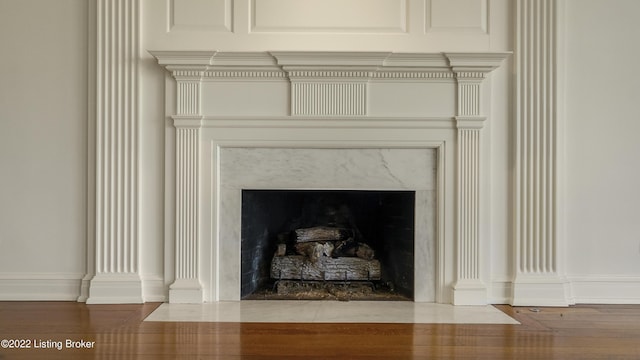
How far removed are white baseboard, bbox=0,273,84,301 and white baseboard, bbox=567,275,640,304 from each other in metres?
3.20

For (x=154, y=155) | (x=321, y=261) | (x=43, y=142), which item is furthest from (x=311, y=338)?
(x=43, y=142)

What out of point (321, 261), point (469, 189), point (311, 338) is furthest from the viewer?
point (321, 261)

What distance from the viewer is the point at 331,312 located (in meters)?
3.23

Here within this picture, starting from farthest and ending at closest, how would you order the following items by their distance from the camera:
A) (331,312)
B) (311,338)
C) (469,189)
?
1. (469,189)
2. (331,312)
3. (311,338)

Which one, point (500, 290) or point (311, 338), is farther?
point (500, 290)

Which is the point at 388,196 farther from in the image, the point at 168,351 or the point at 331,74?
the point at 168,351

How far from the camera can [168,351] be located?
254 cm

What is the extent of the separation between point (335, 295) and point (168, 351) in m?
1.34

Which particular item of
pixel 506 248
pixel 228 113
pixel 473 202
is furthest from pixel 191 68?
pixel 506 248

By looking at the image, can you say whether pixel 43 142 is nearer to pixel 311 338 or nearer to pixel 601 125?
pixel 311 338

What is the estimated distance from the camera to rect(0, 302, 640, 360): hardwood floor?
2512 millimetres

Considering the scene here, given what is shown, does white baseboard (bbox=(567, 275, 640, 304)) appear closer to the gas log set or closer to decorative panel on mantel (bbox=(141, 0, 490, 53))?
the gas log set

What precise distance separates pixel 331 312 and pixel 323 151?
3.27 feet

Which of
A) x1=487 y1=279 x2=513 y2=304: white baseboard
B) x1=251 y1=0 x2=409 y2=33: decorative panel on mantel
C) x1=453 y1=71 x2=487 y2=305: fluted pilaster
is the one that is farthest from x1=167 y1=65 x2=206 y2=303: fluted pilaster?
x1=487 y1=279 x2=513 y2=304: white baseboard
